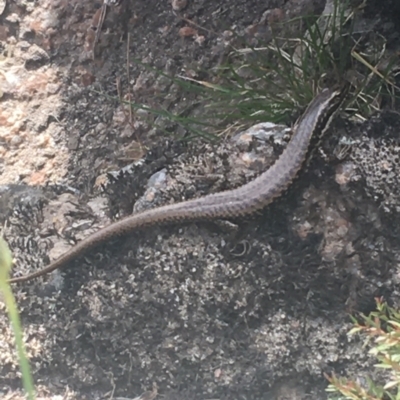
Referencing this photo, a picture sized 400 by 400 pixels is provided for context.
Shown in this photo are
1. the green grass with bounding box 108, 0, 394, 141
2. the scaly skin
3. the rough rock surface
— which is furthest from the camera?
the green grass with bounding box 108, 0, 394, 141

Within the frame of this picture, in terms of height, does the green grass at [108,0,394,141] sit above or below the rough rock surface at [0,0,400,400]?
above

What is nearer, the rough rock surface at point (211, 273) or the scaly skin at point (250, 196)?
the rough rock surface at point (211, 273)

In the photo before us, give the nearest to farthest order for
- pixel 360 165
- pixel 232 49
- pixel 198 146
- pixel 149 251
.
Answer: pixel 360 165 → pixel 149 251 → pixel 198 146 → pixel 232 49

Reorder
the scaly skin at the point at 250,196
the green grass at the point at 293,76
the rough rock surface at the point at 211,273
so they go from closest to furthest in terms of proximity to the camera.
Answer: the rough rock surface at the point at 211,273
the scaly skin at the point at 250,196
the green grass at the point at 293,76

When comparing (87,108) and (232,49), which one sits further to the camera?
(87,108)

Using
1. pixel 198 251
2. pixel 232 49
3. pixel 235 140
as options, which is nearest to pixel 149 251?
pixel 198 251

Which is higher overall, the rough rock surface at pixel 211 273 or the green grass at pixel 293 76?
the green grass at pixel 293 76

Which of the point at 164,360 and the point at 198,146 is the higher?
the point at 198,146

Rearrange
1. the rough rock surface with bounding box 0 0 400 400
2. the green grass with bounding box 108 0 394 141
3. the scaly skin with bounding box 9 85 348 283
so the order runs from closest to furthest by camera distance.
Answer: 1. the rough rock surface with bounding box 0 0 400 400
2. the scaly skin with bounding box 9 85 348 283
3. the green grass with bounding box 108 0 394 141

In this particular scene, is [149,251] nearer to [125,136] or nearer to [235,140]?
[235,140]

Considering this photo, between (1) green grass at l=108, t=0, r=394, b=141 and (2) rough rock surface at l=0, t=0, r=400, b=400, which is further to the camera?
(1) green grass at l=108, t=0, r=394, b=141

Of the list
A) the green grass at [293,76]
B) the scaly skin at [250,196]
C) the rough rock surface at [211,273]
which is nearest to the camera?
the rough rock surface at [211,273]
